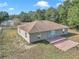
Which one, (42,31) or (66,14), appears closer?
(42,31)

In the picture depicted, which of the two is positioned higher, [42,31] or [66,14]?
[66,14]

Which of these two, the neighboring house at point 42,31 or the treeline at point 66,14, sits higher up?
the treeline at point 66,14

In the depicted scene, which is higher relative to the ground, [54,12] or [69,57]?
[54,12]

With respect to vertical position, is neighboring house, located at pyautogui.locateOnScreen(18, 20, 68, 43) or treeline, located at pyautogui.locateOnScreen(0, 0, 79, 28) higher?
treeline, located at pyautogui.locateOnScreen(0, 0, 79, 28)

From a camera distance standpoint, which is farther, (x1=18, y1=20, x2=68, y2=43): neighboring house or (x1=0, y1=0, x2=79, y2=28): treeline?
(x1=0, y1=0, x2=79, y2=28): treeline

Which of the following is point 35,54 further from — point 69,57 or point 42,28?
point 42,28

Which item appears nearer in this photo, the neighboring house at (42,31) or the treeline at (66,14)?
the neighboring house at (42,31)

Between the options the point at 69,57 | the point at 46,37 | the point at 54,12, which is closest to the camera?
the point at 69,57

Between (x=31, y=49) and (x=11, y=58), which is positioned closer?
(x=11, y=58)


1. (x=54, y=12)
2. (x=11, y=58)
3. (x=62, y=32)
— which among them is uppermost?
(x=54, y=12)

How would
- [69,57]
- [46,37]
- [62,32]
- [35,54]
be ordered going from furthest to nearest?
[62,32] → [46,37] → [35,54] → [69,57]

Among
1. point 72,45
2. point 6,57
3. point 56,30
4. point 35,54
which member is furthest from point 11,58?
point 56,30
